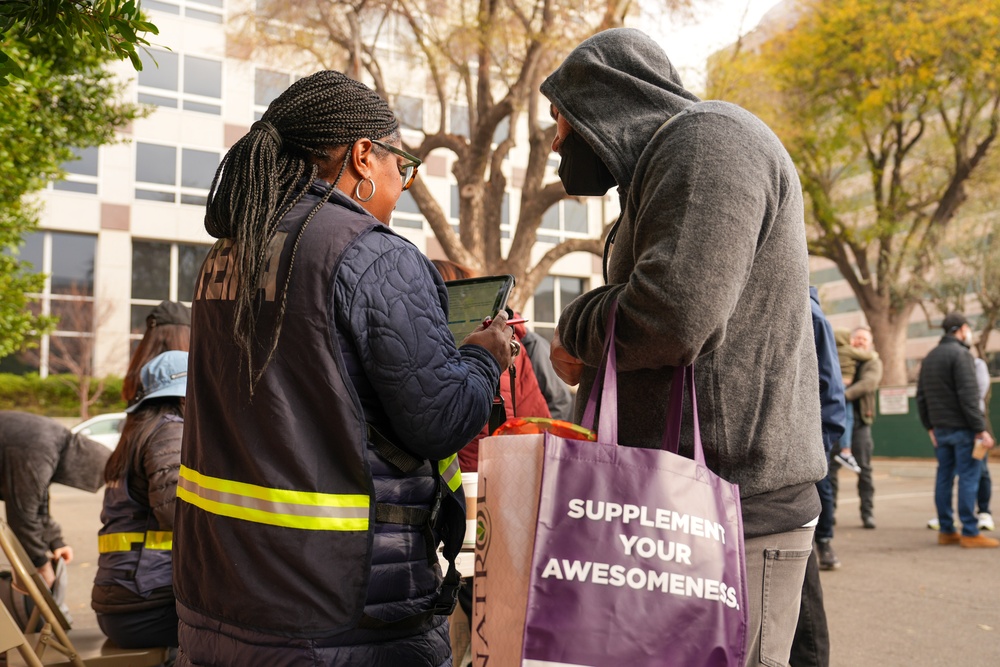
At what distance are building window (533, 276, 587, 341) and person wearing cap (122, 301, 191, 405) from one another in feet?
103

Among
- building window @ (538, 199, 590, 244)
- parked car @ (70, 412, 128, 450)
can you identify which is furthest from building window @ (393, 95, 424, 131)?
building window @ (538, 199, 590, 244)

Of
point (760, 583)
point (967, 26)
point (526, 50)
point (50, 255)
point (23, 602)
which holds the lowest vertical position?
point (23, 602)

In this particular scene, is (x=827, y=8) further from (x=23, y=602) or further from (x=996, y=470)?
(x=23, y=602)

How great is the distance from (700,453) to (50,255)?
32733mm

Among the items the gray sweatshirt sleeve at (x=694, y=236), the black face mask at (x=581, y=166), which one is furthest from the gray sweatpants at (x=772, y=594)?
the black face mask at (x=581, y=166)

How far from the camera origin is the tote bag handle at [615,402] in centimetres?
166

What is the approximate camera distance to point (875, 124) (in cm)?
2383

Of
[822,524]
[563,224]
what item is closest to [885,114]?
[563,224]

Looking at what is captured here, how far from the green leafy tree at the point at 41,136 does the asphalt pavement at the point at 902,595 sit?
2.77 meters

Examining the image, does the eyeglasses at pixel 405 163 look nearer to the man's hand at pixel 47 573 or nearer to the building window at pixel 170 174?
the man's hand at pixel 47 573

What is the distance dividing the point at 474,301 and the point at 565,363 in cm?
51

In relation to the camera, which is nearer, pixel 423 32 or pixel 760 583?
pixel 760 583

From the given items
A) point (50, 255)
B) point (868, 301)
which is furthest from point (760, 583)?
point (50, 255)

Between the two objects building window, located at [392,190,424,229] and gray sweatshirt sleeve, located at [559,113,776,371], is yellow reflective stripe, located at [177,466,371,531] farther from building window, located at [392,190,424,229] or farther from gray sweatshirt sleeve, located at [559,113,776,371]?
building window, located at [392,190,424,229]
